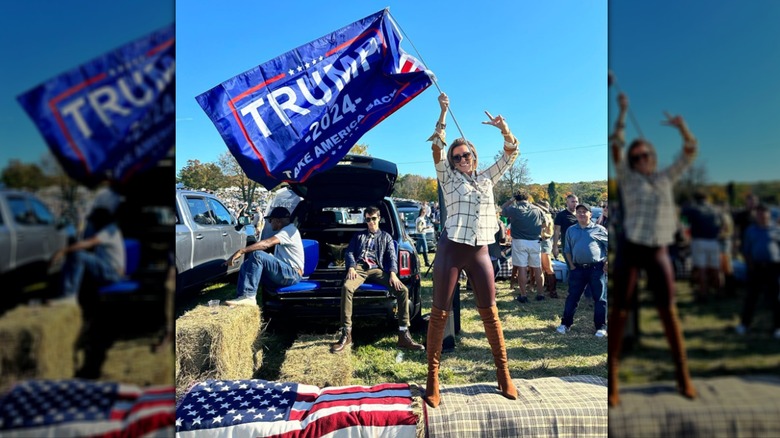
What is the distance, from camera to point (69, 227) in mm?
540

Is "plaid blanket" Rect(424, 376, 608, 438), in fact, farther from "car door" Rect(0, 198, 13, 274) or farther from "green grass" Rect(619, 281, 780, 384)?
"car door" Rect(0, 198, 13, 274)

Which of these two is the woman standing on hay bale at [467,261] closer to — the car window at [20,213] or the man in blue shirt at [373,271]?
the man in blue shirt at [373,271]

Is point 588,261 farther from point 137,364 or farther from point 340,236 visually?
point 137,364

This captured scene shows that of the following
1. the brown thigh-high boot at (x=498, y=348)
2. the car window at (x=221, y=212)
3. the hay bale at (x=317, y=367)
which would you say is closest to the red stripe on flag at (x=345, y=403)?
the brown thigh-high boot at (x=498, y=348)

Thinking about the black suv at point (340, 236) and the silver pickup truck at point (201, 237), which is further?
the silver pickup truck at point (201, 237)

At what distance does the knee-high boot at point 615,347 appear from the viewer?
0.61 meters

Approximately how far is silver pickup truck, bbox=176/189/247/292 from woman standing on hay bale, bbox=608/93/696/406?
18.0 feet

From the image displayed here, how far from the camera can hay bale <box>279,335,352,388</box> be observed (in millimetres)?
3258

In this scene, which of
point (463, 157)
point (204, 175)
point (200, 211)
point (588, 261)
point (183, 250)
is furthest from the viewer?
point (204, 175)

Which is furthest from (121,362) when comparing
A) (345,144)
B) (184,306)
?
(184,306)

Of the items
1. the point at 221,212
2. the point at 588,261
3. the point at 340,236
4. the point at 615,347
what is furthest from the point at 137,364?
the point at 221,212

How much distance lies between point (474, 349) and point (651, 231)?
4.16 m

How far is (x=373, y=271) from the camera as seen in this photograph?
4508mm

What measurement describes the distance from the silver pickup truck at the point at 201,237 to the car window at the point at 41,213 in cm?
512
